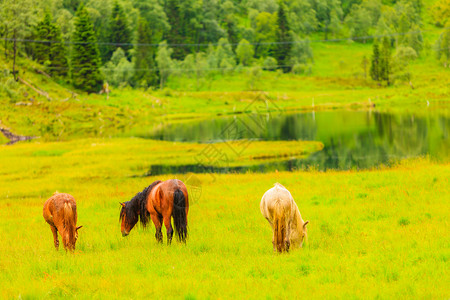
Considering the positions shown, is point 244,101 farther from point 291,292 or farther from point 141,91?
point 291,292

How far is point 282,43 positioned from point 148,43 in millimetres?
49127

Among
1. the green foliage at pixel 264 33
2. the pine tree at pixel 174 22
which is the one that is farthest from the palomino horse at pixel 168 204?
the pine tree at pixel 174 22

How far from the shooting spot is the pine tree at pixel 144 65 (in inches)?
5000

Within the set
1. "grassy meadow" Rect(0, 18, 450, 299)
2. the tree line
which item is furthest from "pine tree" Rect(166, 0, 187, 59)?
"grassy meadow" Rect(0, 18, 450, 299)

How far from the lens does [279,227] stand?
38.0 ft

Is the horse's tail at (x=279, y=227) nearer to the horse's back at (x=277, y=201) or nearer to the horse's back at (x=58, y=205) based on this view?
the horse's back at (x=277, y=201)

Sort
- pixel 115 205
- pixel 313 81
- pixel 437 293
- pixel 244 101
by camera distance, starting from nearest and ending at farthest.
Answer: pixel 437 293 → pixel 115 205 → pixel 244 101 → pixel 313 81

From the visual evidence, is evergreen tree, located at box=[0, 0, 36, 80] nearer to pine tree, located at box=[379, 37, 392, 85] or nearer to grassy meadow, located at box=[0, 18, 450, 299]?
grassy meadow, located at box=[0, 18, 450, 299]

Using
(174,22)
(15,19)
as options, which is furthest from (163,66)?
(174,22)

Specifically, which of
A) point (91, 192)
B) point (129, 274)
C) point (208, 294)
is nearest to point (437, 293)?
point (208, 294)

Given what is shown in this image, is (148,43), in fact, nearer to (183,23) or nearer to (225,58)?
(225,58)

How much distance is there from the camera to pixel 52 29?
103500 millimetres

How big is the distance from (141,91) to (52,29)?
84.5 feet

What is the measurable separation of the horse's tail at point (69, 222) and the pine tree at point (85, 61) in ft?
300
